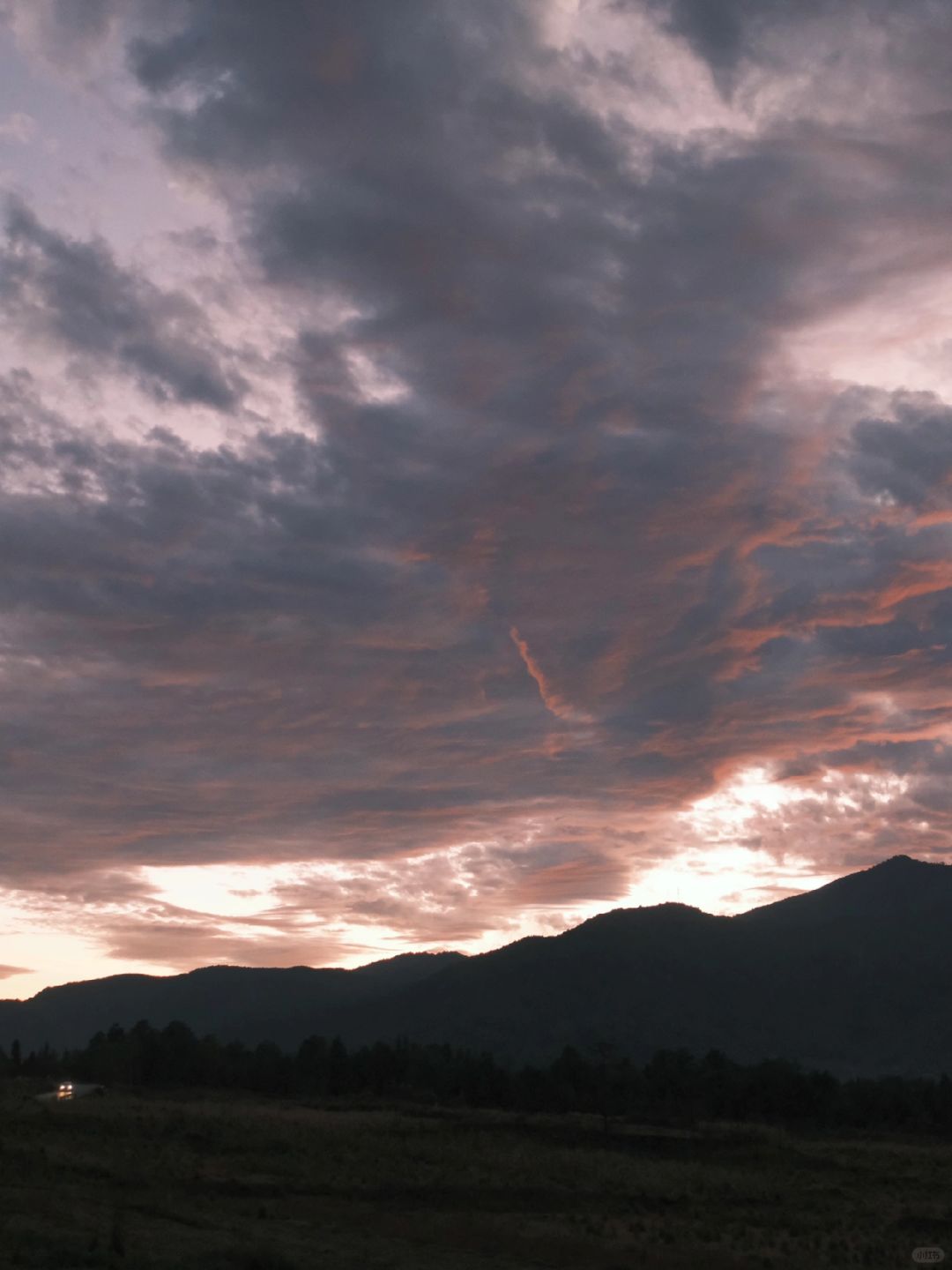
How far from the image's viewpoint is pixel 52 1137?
51.4 m

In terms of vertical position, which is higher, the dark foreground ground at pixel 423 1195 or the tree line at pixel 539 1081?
the tree line at pixel 539 1081

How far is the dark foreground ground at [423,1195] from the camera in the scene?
103 feet

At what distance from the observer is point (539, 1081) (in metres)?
118

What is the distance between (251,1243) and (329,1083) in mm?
101561

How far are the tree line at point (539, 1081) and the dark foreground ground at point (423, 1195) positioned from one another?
105ft

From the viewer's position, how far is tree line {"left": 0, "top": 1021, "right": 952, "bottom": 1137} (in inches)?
4274

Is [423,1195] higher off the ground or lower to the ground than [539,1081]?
lower

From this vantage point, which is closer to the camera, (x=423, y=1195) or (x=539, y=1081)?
(x=423, y=1195)

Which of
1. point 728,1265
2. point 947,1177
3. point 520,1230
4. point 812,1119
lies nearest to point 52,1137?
point 520,1230

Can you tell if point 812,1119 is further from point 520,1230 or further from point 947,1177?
point 520,1230

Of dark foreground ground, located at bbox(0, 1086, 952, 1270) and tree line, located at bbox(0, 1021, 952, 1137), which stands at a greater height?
tree line, located at bbox(0, 1021, 952, 1137)

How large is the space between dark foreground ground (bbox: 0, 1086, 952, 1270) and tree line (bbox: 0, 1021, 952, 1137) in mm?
31858

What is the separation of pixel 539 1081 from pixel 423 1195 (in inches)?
2989

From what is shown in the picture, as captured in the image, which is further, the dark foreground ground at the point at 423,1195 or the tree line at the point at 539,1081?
the tree line at the point at 539,1081
